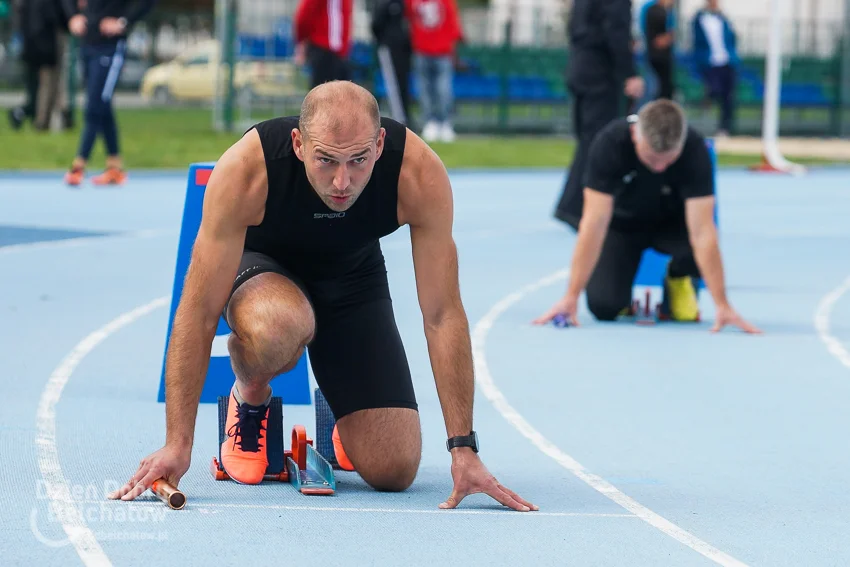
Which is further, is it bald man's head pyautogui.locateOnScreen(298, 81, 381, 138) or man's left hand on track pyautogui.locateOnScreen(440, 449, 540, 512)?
man's left hand on track pyautogui.locateOnScreen(440, 449, 540, 512)

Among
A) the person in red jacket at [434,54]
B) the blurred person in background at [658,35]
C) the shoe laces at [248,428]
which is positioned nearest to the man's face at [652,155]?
the shoe laces at [248,428]

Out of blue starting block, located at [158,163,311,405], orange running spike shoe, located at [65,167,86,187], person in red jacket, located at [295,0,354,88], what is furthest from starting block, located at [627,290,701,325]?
person in red jacket, located at [295,0,354,88]

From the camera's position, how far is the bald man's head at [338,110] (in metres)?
4.39

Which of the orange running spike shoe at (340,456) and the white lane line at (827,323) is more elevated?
the orange running spike shoe at (340,456)

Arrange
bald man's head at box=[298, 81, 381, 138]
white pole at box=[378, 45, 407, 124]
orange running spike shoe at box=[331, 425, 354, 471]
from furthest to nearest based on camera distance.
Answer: white pole at box=[378, 45, 407, 124]
orange running spike shoe at box=[331, 425, 354, 471]
bald man's head at box=[298, 81, 381, 138]

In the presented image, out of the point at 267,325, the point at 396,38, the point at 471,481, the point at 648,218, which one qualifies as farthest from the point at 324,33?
the point at 471,481

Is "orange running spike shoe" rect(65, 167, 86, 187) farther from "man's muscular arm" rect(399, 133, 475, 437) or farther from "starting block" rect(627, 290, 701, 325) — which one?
"man's muscular arm" rect(399, 133, 475, 437)

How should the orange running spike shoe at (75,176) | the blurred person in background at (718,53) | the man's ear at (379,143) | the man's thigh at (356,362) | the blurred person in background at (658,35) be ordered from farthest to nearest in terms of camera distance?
1. the blurred person in background at (718,53)
2. the blurred person in background at (658,35)
3. the orange running spike shoe at (75,176)
4. the man's thigh at (356,362)
5. the man's ear at (379,143)

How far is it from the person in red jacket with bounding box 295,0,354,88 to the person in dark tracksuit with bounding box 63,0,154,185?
230 centimetres

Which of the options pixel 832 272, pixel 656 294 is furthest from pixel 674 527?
pixel 832 272

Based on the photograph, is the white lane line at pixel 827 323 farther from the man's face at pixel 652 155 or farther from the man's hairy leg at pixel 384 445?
the man's hairy leg at pixel 384 445

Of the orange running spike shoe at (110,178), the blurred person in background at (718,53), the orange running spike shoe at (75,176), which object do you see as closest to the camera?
the orange running spike shoe at (75,176)

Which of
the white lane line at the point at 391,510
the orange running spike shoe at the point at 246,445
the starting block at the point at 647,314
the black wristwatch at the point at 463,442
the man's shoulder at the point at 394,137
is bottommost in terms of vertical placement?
the starting block at the point at 647,314

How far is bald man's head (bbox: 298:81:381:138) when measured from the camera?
4.39m
